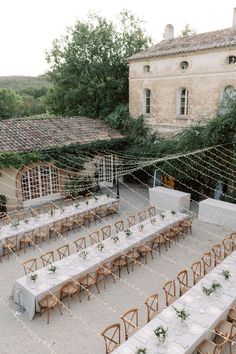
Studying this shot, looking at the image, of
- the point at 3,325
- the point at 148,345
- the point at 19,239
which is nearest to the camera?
the point at 148,345

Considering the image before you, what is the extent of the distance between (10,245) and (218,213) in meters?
9.52

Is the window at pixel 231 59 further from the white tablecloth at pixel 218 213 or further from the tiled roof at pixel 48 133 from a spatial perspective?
the tiled roof at pixel 48 133

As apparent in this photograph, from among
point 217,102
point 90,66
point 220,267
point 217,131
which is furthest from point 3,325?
point 90,66

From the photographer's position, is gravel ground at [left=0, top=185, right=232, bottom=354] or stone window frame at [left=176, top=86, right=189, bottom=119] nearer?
gravel ground at [left=0, top=185, right=232, bottom=354]

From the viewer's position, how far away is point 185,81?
62.6 feet

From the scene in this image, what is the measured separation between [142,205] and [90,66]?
495 inches

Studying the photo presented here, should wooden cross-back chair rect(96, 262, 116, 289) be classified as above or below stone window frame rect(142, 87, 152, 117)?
below

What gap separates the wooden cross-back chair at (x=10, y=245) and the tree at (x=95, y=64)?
14437mm

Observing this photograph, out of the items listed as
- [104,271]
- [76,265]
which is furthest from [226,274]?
[76,265]

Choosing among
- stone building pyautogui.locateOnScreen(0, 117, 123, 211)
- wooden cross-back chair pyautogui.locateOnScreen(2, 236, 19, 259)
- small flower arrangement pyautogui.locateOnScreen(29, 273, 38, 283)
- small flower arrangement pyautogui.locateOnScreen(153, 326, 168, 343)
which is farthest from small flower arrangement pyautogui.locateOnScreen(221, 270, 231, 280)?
stone building pyautogui.locateOnScreen(0, 117, 123, 211)

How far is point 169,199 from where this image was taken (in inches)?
674

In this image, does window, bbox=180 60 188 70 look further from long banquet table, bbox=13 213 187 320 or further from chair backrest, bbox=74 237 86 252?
chair backrest, bbox=74 237 86 252

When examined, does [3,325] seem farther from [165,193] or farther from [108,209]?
[165,193]

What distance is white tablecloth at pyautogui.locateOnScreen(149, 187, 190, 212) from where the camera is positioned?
663 inches
